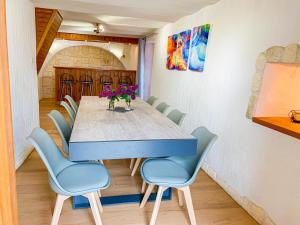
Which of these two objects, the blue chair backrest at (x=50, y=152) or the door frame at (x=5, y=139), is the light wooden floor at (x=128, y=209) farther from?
the door frame at (x=5, y=139)

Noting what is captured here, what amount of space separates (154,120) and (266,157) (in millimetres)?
1129

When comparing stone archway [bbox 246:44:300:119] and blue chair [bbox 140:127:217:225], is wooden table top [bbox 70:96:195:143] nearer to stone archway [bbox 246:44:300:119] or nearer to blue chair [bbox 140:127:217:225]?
blue chair [bbox 140:127:217:225]

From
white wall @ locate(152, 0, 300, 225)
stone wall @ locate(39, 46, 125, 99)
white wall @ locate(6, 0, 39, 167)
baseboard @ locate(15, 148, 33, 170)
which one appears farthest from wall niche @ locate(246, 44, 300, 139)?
stone wall @ locate(39, 46, 125, 99)

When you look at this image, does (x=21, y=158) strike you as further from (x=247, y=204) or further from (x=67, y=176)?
(x=247, y=204)

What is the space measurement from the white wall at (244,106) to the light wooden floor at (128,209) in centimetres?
22

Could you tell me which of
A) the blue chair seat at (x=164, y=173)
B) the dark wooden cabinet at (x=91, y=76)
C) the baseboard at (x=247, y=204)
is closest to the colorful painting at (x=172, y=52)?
the baseboard at (x=247, y=204)

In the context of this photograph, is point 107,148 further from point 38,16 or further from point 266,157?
point 38,16

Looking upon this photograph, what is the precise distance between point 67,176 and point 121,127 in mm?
607

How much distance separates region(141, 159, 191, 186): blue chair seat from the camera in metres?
1.88

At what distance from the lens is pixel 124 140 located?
1.75m

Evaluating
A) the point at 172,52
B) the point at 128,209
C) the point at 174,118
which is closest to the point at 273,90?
the point at 174,118

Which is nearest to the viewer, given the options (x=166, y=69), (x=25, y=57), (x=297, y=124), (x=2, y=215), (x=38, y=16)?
(x=2, y=215)

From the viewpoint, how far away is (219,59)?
2.95 m

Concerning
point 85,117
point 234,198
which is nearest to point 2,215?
point 85,117
